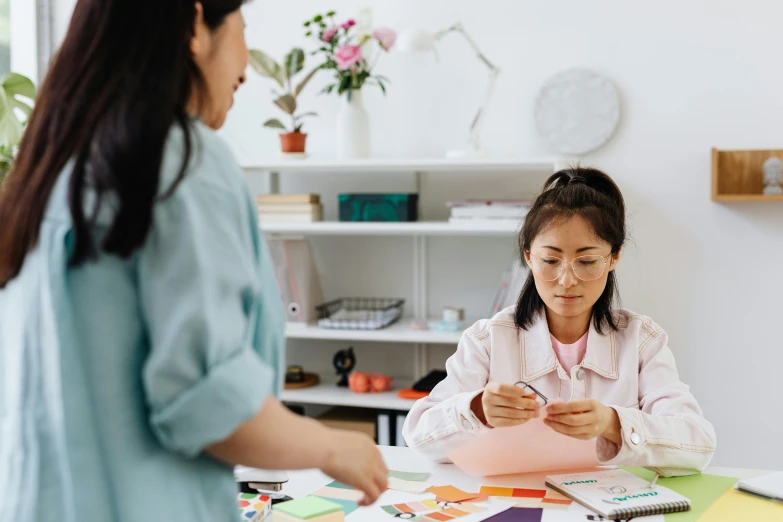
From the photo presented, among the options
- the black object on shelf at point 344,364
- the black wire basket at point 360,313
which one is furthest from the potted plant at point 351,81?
the black object on shelf at point 344,364

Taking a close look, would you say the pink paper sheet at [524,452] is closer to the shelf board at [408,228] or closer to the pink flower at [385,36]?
the shelf board at [408,228]

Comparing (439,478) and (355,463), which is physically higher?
(355,463)

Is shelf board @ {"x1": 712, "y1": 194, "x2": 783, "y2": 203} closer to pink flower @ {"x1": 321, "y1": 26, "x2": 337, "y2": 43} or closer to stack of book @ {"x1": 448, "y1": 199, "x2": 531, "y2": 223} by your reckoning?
stack of book @ {"x1": 448, "y1": 199, "x2": 531, "y2": 223}

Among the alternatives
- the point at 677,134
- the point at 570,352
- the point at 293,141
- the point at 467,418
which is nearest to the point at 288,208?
the point at 293,141

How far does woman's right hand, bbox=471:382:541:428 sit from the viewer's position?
130 centimetres

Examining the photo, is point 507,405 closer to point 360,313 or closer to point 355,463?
point 355,463

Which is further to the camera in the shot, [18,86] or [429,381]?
[429,381]

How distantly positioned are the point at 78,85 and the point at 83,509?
357 millimetres

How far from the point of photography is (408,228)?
281cm

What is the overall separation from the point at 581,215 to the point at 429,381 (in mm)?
1434

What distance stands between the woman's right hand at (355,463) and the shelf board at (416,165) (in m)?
2.02

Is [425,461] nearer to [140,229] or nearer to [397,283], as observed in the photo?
[140,229]

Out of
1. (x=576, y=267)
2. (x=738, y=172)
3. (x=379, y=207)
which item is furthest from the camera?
(x=379, y=207)

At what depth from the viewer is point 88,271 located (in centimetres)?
68
